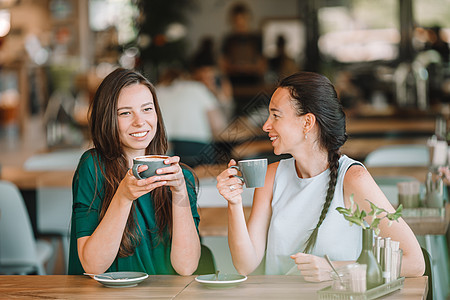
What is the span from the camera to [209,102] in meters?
5.26

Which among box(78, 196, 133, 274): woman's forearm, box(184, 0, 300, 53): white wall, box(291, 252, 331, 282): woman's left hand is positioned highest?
box(184, 0, 300, 53): white wall

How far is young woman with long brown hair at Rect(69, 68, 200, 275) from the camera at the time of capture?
6.35 ft

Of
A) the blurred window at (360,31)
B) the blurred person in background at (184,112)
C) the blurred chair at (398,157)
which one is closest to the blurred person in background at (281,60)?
the blurred window at (360,31)

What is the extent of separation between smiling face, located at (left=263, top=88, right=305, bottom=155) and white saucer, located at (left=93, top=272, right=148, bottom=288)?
559 millimetres

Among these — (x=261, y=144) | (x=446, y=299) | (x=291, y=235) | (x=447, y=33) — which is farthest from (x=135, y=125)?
(x=447, y=33)

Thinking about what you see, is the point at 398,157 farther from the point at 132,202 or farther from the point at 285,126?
the point at 132,202

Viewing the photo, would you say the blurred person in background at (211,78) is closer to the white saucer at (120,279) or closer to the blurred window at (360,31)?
the blurred window at (360,31)

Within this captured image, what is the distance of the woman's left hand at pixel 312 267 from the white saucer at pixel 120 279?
1.33 feet

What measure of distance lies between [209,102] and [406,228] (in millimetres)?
3540

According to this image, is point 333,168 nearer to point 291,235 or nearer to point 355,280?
point 291,235

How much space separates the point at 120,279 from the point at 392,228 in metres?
0.72

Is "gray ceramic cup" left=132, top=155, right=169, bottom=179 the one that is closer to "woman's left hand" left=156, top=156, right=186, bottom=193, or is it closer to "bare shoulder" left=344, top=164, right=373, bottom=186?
"woman's left hand" left=156, top=156, right=186, bottom=193

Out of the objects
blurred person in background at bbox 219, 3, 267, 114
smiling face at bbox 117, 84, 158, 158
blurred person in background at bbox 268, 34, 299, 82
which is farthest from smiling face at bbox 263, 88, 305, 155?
blurred person in background at bbox 268, 34, 299, 82

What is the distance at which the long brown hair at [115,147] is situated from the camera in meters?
2.01
